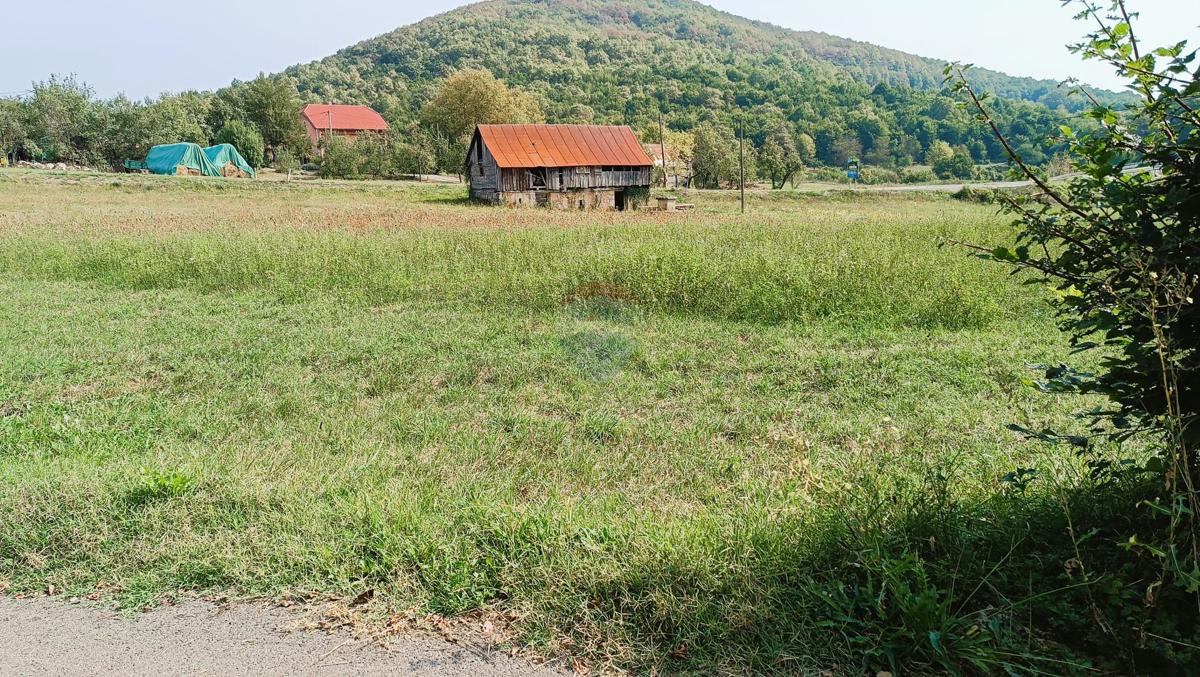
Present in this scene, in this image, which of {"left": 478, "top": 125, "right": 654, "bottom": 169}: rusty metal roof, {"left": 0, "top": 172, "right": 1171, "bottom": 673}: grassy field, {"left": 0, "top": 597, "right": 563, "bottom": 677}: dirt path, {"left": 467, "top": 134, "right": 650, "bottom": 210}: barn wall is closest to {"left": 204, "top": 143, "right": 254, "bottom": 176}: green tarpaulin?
{"left": 467, "top": 134, "right": 650, "bottom": 210}: barn wall

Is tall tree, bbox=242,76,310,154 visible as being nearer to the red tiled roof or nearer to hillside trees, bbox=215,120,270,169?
hillside trees, bbox=215,120,270,169

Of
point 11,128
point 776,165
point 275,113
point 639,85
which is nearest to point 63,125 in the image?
point 11,128

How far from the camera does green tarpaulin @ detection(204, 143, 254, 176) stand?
181 feet

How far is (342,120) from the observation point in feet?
290

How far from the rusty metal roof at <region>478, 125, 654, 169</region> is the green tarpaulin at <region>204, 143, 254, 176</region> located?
27.8 meters

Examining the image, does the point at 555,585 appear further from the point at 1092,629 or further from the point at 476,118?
the point at 476,118

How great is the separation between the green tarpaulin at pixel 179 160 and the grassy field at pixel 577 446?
4599 centimetres

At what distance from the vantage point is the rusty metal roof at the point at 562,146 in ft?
122

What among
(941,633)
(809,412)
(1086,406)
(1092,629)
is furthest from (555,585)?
(1086,406)

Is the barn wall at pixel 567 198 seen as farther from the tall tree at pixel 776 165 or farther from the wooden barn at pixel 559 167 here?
the tall tree at pixel 776 165

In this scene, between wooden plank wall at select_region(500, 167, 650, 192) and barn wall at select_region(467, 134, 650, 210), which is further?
wooden plank wall at select_region(500, 167, 650, 192)

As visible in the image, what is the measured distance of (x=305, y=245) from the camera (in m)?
14.7

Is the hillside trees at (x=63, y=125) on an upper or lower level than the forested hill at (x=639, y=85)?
lower

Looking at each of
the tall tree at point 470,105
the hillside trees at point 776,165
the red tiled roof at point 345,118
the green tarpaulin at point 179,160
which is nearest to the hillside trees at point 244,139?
the green tarpaulin at point 179,160
